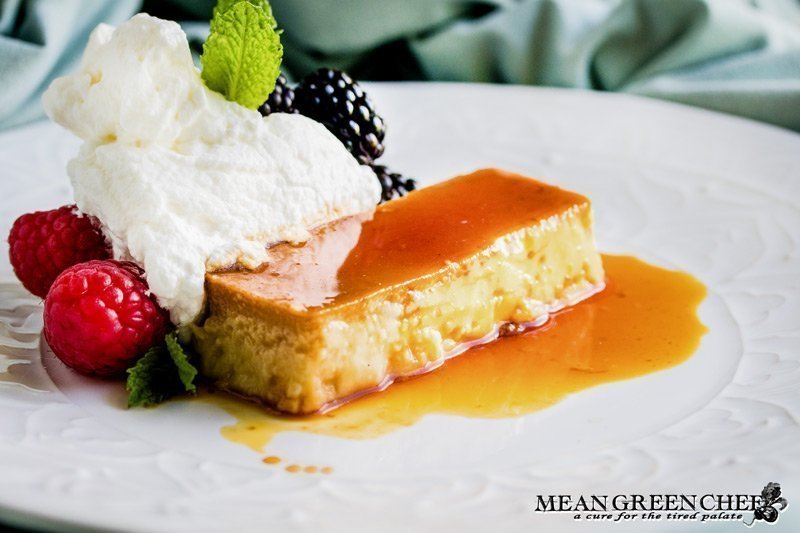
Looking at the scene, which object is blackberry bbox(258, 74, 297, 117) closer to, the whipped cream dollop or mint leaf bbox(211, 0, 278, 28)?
the whipped cream dollop

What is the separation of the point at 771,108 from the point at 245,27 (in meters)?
2.59

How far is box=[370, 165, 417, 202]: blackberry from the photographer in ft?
11.8

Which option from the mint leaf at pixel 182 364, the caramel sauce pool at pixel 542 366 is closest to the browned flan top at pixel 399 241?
the mint leaf at pixel 182 364

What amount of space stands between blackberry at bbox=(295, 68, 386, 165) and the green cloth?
60.9 inches

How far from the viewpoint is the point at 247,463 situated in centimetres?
255

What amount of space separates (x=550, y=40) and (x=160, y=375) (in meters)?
2.77

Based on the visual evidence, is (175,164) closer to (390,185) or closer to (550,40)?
(390,185)

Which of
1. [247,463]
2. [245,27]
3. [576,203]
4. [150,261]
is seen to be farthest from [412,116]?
[247,463]

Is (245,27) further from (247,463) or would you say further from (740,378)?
(740,378)

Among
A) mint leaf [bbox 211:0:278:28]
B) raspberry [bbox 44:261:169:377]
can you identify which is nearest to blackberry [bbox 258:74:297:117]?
mint leaf [bbox 211:0:278:28]

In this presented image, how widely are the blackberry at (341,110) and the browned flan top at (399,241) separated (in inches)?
8.7

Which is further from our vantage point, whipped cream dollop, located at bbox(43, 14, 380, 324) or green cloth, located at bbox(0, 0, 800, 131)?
green cloth, located at bbox(0, 0, 800, 131)

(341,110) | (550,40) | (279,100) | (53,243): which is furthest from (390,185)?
(550,40)

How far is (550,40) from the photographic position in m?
4.89
